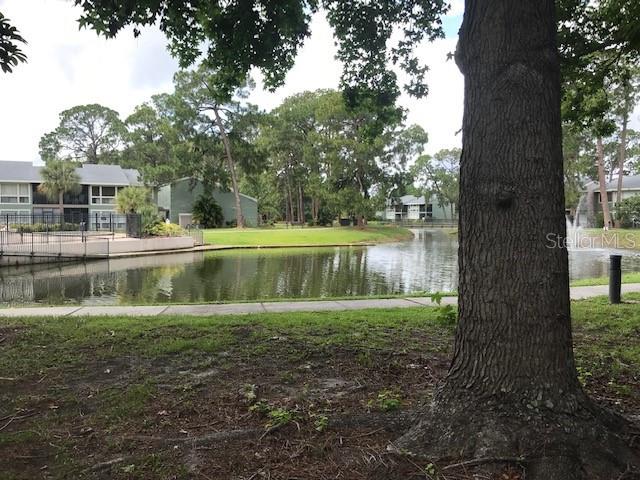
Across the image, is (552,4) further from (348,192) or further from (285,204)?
(285,204)

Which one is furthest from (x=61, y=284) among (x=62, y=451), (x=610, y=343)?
(x=610, y=343)

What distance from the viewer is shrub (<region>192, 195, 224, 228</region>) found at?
50781 mm

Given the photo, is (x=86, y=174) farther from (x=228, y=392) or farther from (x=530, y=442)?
(x=530, y=442)

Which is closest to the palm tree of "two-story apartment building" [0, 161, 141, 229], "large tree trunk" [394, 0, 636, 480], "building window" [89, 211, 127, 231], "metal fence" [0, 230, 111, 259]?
"two-story apartment building" [0, 161, 141, 229]

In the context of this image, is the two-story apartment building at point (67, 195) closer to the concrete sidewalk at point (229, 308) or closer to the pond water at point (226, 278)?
the pond water at point (226, 278)

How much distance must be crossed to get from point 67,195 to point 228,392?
53455 mm

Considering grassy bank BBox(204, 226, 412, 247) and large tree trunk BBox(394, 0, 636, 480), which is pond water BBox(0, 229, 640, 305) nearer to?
large tree trunk BBox(394, 0, 636, 480)

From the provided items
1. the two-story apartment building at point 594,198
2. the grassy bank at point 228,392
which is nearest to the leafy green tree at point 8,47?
the grassy bank at point 228,392

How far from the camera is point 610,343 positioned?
5.99 m

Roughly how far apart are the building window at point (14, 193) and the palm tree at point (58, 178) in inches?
155

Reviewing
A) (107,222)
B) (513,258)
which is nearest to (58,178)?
(107,222)

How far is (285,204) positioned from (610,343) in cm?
6869

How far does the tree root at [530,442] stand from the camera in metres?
2.65

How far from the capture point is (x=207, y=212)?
5116 cm
